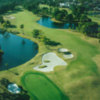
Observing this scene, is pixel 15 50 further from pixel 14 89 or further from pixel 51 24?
pixel 51 24

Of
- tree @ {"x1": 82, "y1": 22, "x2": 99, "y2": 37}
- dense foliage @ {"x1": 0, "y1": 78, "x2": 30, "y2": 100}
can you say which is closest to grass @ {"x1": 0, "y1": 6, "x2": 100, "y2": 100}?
tree @ {"x1": 82, "y1": 22, "x2": 99, "y2": 37}

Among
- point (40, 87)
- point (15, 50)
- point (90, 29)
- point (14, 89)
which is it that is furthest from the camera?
point (90, 29)

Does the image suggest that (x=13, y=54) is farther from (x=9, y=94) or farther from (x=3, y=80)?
(x=9, y=94)

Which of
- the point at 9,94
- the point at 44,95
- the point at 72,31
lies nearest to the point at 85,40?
the point at 72,31

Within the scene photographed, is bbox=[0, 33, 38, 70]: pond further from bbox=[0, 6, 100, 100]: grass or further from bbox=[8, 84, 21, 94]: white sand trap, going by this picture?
bbox=[8, 84, 21, 94]: white sand trap

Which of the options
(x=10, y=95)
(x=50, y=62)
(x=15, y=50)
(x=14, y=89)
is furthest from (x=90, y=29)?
(x=10, y=95)

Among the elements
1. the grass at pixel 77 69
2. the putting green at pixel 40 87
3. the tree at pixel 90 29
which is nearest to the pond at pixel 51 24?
the tree at pixel 90 29
